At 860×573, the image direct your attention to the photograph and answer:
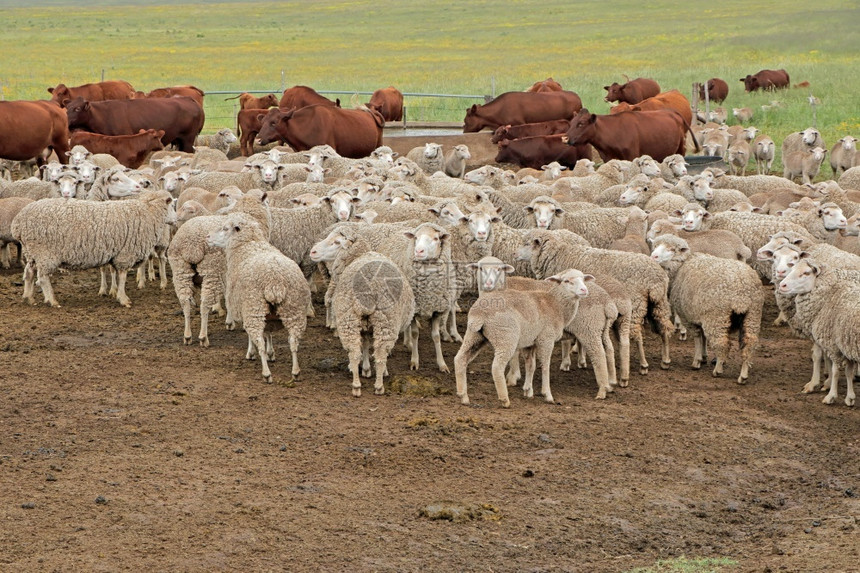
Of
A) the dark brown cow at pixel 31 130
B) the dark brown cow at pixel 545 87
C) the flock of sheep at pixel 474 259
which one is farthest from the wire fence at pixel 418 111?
the flock of sheep at pixel 474 259

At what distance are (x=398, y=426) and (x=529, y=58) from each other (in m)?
58.1

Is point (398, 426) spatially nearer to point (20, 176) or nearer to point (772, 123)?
point (20, 176)

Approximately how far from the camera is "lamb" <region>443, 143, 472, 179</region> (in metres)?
19.3

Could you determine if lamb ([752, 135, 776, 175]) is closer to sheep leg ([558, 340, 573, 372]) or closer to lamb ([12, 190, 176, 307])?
sheep leg ([558, 340, 573, 372])

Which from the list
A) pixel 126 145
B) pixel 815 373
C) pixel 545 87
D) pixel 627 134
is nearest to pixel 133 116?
pixel 126 145

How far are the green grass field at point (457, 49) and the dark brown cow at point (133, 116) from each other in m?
7.99

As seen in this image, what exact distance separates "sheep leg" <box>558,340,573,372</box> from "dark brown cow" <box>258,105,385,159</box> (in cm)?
1125

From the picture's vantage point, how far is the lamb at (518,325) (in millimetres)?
8445

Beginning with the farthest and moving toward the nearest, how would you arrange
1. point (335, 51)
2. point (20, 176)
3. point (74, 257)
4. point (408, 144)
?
point (335, 51) < point (408, 144) < point (20, 176) < point (74, 257)

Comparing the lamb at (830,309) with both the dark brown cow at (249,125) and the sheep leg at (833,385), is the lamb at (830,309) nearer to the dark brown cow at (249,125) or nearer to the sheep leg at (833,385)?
the sheep leg at (833,385)

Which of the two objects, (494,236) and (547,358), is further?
(494,236)

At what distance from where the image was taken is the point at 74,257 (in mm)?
11734

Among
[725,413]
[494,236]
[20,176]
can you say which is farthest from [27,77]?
[725,413]

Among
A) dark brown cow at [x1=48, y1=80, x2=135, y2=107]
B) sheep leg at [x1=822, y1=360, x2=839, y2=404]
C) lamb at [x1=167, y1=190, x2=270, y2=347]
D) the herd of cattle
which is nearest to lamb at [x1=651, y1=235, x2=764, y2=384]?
the herd of cattle
